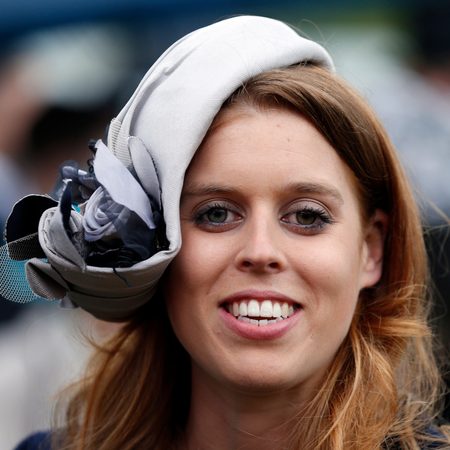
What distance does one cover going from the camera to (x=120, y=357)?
2295 millimetres

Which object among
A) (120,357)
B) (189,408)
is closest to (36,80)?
(120,357)

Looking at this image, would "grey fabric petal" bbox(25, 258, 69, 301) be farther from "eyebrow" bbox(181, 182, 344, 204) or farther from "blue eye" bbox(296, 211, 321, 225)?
"blue eye" bbox(296, 211, 321, 225)

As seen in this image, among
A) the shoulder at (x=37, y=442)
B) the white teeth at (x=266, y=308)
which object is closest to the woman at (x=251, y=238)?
the white teeth at (x=266, y=308)

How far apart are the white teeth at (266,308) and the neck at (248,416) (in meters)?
0.29

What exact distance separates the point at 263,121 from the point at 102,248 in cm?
65

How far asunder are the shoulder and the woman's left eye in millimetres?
1558

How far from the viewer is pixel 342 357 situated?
183cm

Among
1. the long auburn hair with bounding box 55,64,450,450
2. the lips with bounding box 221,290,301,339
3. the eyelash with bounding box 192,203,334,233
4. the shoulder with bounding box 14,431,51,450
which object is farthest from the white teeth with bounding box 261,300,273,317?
the shoulder with bounding box 14,431,51,450

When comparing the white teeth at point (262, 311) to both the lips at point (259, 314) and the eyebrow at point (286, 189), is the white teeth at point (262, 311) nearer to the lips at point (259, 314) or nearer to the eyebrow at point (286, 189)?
the lips at point (259, 314)

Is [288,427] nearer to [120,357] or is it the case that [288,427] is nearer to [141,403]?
[141,403]

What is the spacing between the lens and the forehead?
1.60m

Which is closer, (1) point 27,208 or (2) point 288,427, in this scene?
(1) point 27,208

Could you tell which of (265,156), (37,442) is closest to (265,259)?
(265,156)

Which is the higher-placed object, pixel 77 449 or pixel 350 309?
pixel 350 309
